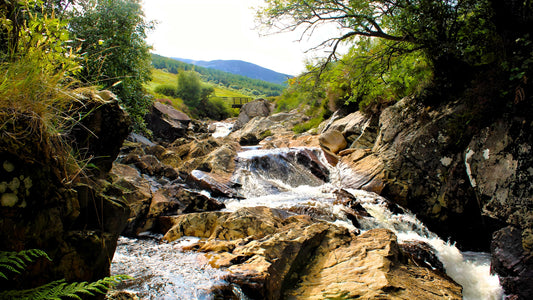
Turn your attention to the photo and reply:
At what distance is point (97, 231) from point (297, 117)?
1200 inches

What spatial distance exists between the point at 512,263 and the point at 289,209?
5.58 m

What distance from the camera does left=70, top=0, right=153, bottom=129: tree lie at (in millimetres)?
12977

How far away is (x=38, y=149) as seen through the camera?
247 centimetres

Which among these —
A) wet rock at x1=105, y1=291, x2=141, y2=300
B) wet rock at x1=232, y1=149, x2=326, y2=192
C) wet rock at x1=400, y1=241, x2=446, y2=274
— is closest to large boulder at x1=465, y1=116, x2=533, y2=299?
wet rock at x1=400, y1=241, x2=446, y2=274

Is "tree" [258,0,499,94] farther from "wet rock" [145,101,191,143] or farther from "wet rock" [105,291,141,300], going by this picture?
"wet rock" [145,101,191,143]

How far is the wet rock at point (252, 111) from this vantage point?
4172cm

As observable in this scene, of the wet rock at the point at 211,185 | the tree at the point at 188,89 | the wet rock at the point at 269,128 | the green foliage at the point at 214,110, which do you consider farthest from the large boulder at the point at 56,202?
the green foliage at the point at 214,110

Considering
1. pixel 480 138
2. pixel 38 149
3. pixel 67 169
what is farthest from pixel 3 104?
pixel 480 138

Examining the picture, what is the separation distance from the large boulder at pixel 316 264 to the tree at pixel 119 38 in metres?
10.8

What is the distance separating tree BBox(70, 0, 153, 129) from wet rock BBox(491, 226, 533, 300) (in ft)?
49.1

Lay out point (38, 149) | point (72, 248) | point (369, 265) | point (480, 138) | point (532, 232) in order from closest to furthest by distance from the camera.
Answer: point (38, 149), point (72, 248), point (369, 265), point (532, 232), point (480, 138)

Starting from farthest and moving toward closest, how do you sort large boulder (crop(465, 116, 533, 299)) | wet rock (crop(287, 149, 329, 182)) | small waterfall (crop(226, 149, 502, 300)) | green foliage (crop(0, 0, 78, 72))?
1. wet rock (crop(287, 149, 329, 182))
2. small waterfall (crop(226, 149, 502, 300))
3. large boulder (crop(465, 116, 533, 299))
4. green foliage (crop(0, 0, 78, 72))

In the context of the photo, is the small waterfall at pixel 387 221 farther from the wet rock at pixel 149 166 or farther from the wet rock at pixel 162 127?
the wet rock at pixel 162 127

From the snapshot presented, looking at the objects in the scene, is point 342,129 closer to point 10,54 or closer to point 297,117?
point 297,117
